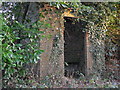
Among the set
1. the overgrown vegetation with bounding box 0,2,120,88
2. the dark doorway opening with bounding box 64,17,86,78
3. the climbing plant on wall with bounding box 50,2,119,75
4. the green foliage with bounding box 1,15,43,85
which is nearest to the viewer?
the green foliage with bounding box 1,15,43,85

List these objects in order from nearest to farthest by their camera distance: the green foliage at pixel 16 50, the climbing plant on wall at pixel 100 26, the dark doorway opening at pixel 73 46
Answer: the green foliage at pixel 16 50 < the climbing plant on wall at pixel 100 26 < the dark doorway opening at pixel 73 46

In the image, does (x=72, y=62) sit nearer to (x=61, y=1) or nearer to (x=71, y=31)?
(x=71, y=31)

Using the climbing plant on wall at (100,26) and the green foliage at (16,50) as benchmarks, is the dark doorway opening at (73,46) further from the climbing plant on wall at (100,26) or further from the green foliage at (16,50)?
the green foliage at (16,50)

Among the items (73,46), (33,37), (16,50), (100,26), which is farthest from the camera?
(73,46)

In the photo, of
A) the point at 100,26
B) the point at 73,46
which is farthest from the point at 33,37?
the point at 73,46

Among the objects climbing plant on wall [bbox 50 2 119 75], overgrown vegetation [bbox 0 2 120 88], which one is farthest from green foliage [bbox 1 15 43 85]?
climbing plant on wall [bbox 50 2 119 75]

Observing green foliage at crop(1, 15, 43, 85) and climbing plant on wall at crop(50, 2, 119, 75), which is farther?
climbing plant on wall at crop(50, 2, 119, 75)

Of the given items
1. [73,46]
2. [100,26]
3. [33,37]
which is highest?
[100,26]

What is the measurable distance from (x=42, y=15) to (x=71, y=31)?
9.44ft

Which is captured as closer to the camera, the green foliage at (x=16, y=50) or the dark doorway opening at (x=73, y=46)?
the green foliage at (x=16, y=50)

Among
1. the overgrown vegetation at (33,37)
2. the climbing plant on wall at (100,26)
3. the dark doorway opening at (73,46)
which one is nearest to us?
the overgrown vegetation at (33,37)

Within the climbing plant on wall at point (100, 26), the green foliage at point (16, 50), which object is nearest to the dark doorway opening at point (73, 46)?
the climbing plant on wall at point (100, 26)

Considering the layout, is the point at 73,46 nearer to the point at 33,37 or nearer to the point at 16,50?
the point at 33,37

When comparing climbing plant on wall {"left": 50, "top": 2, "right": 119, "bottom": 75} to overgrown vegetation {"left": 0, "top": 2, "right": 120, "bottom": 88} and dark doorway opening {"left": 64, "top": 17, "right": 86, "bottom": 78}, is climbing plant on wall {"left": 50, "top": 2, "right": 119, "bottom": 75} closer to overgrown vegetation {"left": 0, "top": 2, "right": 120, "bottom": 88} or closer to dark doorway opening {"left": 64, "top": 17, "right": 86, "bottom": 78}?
overgrown vegetation {"left": 0, "top": 2, "right": 120, "bottom": 88}
